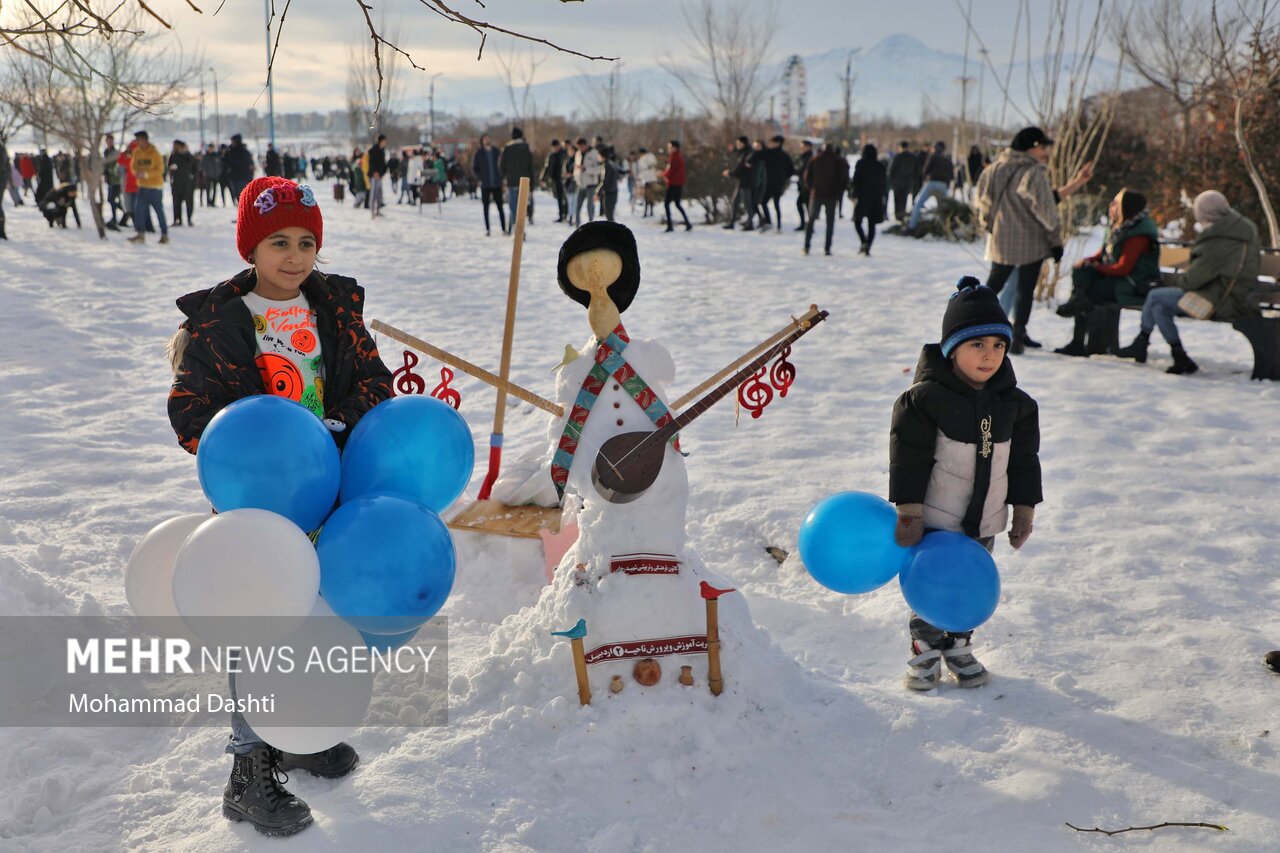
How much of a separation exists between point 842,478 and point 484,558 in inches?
85.8

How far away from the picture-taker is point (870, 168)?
14.0 meters

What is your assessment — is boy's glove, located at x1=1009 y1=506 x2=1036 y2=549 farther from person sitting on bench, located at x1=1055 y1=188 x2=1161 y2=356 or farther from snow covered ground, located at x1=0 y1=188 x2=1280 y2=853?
person sitting on bench, located at x1=1055 y1=188 x2=1161 y2=356

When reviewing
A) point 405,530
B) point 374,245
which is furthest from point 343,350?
point 374,245

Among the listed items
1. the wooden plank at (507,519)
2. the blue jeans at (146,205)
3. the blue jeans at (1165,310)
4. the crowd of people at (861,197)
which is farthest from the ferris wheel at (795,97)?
the wooden plank at (507,519)

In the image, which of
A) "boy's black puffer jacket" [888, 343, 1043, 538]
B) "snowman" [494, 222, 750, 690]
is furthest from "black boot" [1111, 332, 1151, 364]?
"snowman" [494, 222, 750, 690]

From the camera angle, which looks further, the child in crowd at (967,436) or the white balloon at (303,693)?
the child in crowd at (967,436)

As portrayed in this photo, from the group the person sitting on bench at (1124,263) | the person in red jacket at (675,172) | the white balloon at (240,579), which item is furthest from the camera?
the person in red jacket at (675,172)

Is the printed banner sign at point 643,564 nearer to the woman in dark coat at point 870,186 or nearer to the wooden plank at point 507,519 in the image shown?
the wooden plank at point 507,519

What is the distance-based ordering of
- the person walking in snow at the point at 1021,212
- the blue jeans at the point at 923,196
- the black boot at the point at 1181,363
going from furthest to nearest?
the blue jeans at the point at 923,196 → the person walking in snow at the point at 1021,212 → the black boot at the point at 1181,363

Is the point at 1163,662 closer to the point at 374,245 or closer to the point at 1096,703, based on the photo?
the point at 1096,703

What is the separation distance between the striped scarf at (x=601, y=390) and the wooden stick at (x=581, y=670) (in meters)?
0.55

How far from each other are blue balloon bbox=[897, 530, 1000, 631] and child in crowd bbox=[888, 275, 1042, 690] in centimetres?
14

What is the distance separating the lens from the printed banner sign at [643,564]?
10.1 ft

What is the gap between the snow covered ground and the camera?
8.72 feet
